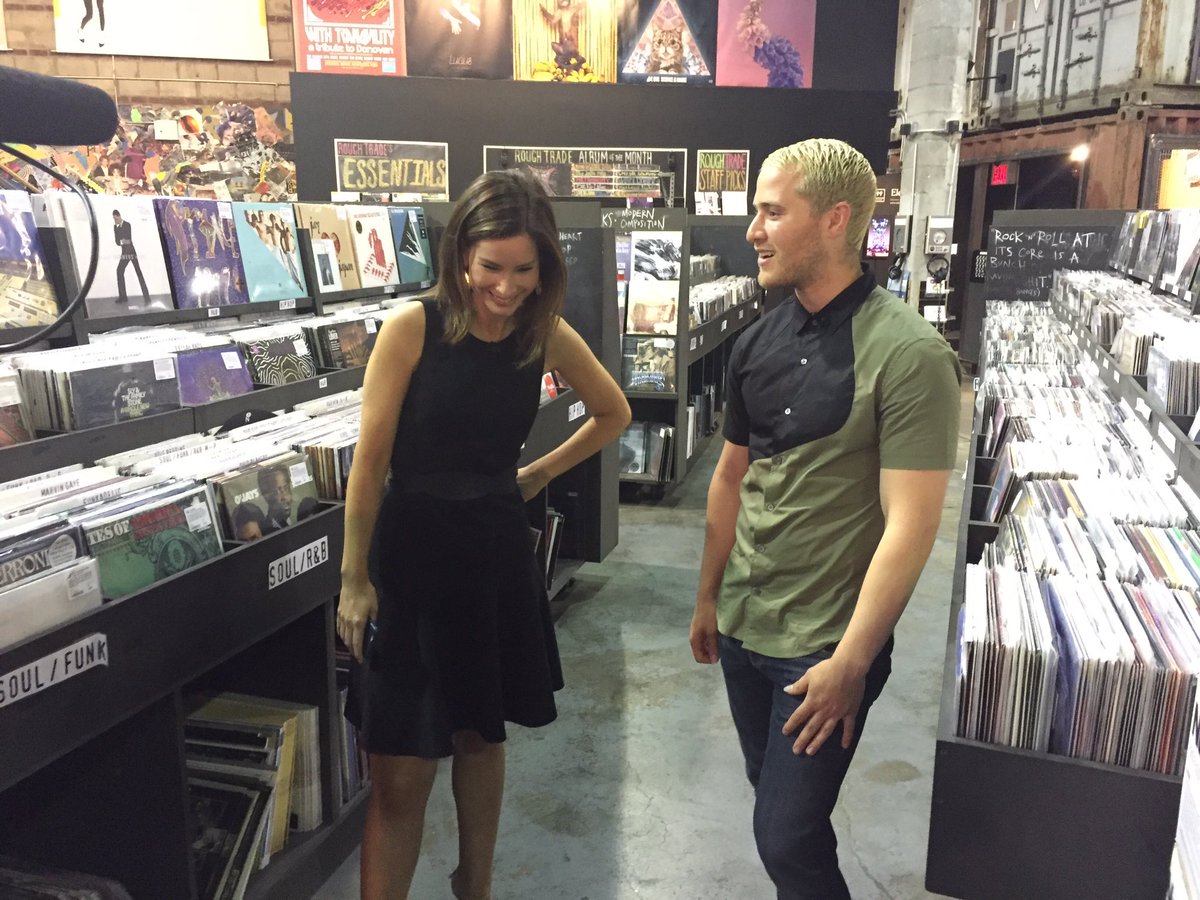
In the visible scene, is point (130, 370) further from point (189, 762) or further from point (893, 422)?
point (893, 422)

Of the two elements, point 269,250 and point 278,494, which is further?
point 269,250

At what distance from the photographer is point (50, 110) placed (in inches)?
39.4

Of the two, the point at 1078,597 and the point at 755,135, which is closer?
the point at 1078,597

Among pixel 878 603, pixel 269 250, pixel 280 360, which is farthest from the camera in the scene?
pixel 269 250

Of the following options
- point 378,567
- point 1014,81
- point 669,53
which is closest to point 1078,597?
point 378,567

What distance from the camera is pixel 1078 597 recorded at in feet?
4.78

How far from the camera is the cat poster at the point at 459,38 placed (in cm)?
877

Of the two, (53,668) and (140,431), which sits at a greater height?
(140,431)

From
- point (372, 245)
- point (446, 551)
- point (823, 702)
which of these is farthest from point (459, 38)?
point (823, 702)

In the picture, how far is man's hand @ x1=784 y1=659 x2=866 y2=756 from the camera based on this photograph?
1.42 metres

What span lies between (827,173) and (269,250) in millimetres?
2488

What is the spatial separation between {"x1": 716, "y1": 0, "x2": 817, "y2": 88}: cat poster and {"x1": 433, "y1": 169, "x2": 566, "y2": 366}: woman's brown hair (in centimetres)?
789

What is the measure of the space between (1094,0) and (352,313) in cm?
1171

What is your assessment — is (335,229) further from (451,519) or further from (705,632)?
(705,632)
